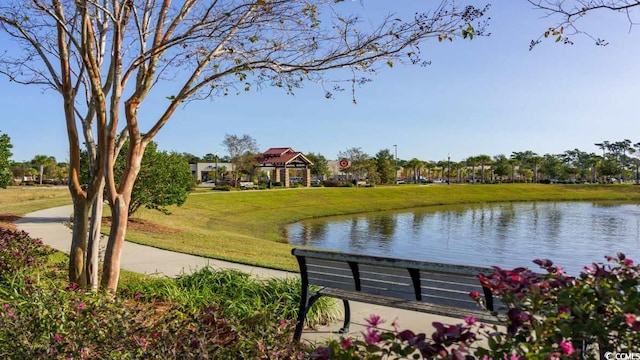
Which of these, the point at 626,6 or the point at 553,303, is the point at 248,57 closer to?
the point at 626,6

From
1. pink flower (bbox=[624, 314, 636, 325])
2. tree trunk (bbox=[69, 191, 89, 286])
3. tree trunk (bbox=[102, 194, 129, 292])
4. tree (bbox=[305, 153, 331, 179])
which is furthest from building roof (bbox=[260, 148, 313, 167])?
pink flower (bbox=[624, 314, 636, 325])

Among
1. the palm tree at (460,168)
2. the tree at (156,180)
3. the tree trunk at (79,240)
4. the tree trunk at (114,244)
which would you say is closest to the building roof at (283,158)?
the tree at (156,180)

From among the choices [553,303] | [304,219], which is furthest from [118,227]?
[304,219]

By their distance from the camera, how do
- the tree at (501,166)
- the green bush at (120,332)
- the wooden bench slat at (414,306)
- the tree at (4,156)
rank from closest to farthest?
the green bush at (120,332) < the wooden bench slat at (414,306) < the tree at (4,156) < the tree at (501,166)

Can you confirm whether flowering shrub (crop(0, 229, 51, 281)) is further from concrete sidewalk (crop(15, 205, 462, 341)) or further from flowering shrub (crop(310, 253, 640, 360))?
flowering shrub (crop(310, 253, 640, 360))

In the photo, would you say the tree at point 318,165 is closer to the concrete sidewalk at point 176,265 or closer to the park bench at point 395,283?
the concrete sidewalk at point 176,265

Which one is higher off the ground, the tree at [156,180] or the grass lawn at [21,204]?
the tree at [156,180]

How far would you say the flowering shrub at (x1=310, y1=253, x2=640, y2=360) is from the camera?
6.06ft

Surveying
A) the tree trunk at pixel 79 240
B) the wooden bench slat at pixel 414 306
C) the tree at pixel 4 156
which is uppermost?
the tree at pixel 4 156

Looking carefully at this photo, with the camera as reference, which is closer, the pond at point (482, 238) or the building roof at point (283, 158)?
the pond at point (482, 238)

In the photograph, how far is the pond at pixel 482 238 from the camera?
1563cm

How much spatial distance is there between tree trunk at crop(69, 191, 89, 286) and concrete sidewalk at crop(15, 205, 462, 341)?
1528 millimetres

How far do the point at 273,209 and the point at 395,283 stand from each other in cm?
3022

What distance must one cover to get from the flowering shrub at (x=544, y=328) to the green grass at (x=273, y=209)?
24.8 feet
